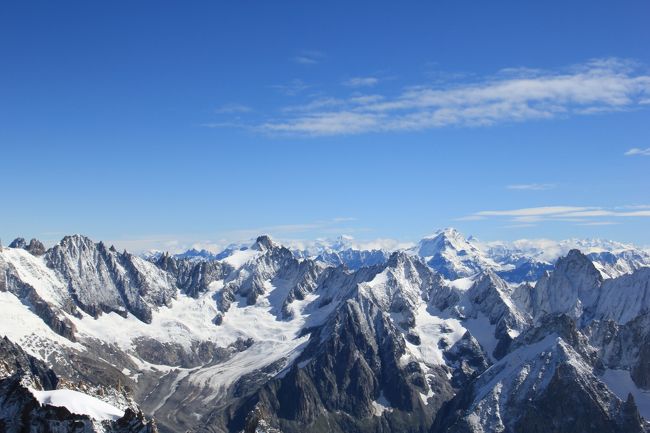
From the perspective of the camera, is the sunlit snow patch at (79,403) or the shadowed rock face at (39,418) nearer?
the shadowed rock face at (39,418)

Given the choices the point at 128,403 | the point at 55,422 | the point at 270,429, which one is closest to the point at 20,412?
the point at 55,422

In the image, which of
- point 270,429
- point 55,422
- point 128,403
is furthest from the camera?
point 270,429

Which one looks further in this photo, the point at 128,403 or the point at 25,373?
the point at 128,403

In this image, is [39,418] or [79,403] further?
[79,403]

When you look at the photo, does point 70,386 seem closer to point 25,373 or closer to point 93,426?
point 25,373

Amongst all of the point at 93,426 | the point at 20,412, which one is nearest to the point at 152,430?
the point at 93,426

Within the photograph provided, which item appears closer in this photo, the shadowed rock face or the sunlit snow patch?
the shadowed rock face

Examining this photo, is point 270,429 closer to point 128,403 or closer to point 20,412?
point 128,403

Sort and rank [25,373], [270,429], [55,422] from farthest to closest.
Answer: [270,429] < [25,373] < [55,422]

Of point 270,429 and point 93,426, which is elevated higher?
point 93,426
